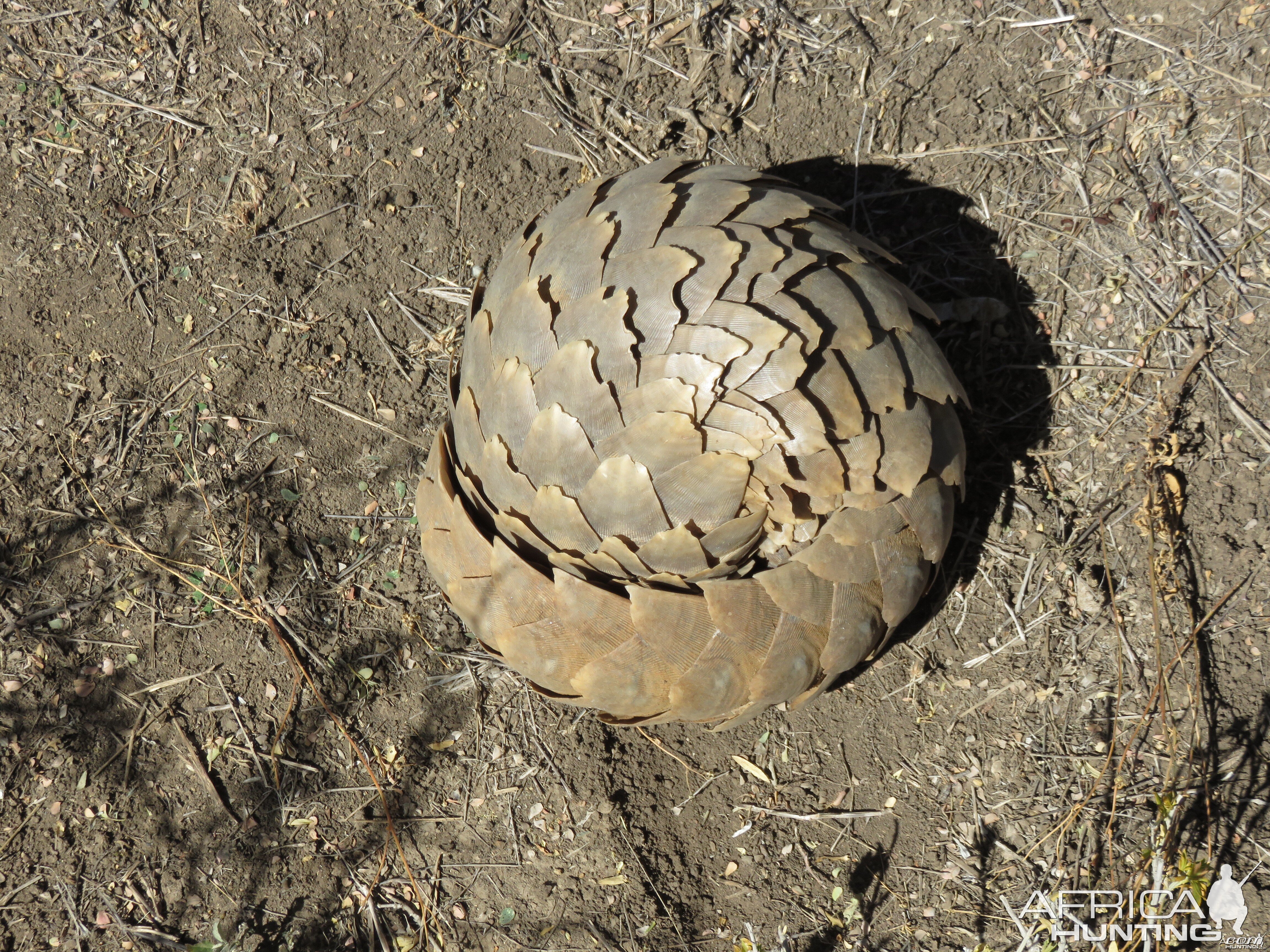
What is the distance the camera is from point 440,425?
315cm

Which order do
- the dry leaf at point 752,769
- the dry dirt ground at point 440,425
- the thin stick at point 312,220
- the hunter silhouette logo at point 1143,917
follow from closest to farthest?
1. the hunter silhouette logo at point 1143,917
2. the dry dirt ground at point 440,425
3. the dry leaf at point 752,769
4. the thin stick at point 312,220

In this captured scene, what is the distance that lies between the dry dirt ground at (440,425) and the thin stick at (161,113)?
2 cm

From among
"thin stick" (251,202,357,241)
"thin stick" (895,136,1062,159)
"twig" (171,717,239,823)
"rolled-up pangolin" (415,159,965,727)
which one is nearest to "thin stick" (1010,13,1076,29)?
"thin stick" (895,136,1062,159)

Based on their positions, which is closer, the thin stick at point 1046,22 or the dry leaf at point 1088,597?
the dry leaf at point 1088,597

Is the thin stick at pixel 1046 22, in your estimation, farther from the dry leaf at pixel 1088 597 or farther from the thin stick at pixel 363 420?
the thin stick at pixel 363 420

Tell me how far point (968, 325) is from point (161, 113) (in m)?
3.29

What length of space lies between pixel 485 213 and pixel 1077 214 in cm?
228

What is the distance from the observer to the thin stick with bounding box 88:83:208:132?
10.8 ft

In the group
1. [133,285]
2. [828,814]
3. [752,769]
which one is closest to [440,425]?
[133,285]

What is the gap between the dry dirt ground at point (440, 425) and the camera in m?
2.75

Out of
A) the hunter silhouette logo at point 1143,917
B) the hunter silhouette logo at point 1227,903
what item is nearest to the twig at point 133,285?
the hunter silhouette logo at point 1143,917

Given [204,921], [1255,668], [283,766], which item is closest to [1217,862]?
[1255,668]

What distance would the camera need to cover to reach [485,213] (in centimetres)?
326

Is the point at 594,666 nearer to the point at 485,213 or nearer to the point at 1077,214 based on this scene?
the point at 485,213
